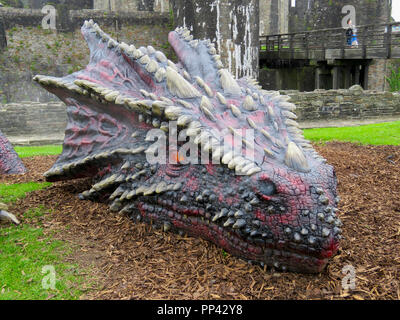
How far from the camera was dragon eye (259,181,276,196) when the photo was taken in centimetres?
203

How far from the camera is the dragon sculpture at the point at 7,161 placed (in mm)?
4824

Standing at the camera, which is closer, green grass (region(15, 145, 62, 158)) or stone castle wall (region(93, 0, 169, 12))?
green grass (region(15, 145, 62, 158))

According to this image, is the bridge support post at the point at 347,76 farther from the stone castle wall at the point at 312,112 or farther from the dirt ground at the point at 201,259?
the dirt ground at the point at 201,259

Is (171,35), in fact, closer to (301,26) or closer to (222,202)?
(222,202)

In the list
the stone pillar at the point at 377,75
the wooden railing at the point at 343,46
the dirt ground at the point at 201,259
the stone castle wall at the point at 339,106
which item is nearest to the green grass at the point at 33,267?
the dirt ground at the point at 201,259

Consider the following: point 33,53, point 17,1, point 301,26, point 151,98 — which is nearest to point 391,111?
point 151,98

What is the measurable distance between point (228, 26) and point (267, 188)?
8.52m

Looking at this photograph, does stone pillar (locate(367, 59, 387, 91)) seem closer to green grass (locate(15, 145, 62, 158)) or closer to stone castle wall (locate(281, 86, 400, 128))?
stone castle wall (locate(281, 86, 400, 128))

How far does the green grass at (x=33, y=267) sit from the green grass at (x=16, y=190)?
84cm

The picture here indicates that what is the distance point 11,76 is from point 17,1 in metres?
17.8

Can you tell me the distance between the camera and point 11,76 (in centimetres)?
1669

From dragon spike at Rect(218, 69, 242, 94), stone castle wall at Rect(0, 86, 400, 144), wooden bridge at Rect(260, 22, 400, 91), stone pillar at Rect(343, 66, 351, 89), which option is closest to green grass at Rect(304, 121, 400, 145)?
stone castle wall at Rect(0, 86, 400, 144)

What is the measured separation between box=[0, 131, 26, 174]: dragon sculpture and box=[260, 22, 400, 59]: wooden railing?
16659 mm

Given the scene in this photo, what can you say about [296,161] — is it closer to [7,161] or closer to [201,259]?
[201,259]
